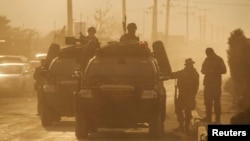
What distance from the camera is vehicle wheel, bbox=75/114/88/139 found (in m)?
19.7

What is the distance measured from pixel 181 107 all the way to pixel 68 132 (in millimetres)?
3144

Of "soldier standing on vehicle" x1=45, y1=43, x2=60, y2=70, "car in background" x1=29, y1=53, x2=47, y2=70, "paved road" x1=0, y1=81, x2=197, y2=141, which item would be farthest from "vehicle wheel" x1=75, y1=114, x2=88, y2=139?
"car in background" x1=29, y1=53, x2=47, y2=70

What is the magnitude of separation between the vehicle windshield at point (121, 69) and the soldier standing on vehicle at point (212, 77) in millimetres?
2246

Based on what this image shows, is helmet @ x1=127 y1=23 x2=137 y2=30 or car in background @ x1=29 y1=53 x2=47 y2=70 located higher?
helmet @ x1=127 y1=23 x2=137 y2=30

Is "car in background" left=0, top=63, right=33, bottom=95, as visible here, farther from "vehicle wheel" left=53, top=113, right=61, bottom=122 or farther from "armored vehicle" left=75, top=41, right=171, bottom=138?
"armored vehicle" left=75, top=41, right=171, bottom=138

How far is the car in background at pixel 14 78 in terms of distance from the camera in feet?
133

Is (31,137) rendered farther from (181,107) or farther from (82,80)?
(181,107)

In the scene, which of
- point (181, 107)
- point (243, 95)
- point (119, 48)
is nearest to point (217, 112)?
point (181, 107)

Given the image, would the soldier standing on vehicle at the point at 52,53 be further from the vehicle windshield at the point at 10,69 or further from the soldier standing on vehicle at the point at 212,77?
the vehicle windshield at the point at 10,69

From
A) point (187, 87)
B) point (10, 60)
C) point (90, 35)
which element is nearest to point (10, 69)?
point (10, 60)

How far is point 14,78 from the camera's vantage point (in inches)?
1606

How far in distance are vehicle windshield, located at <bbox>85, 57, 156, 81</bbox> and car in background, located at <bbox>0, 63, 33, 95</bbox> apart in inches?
808

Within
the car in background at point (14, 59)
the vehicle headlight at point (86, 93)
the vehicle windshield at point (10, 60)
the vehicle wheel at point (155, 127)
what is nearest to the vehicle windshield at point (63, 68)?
the vehicle headlight at point (86, 93)

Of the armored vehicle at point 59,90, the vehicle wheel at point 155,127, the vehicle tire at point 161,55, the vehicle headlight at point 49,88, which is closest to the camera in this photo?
the vehicle wheel at point 155,127
